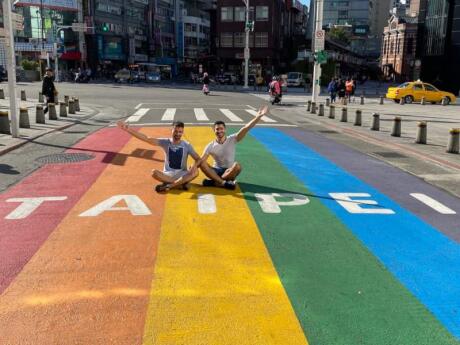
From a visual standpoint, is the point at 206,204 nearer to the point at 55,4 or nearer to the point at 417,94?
the point at 417,94

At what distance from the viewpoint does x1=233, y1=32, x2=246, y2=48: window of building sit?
77.0m

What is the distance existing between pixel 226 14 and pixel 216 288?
76.7 m

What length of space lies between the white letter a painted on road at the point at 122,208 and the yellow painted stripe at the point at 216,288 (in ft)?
1.41

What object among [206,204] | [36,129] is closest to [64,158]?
[206,204]

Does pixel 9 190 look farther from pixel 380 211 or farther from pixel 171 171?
pixel 380 211

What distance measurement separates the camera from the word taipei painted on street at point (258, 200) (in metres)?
7.41

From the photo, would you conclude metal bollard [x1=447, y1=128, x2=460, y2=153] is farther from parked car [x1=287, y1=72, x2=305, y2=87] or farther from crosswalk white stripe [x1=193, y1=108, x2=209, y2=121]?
parked car [x1=287, y1=72, x2=305, y2=87]

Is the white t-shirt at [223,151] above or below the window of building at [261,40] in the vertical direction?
below

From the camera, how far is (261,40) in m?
A: 76.2

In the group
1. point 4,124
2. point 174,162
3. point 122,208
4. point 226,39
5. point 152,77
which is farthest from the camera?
point 226,39

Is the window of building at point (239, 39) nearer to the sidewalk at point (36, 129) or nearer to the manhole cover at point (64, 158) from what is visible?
the sidewalk at point (36, 129)

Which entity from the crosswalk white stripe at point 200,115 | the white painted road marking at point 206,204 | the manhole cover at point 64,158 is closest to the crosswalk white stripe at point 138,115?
the crosswalk white stripe at point 200,115

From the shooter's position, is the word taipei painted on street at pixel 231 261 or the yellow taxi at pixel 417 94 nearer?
the word taipei painted on street at pixel 231 261

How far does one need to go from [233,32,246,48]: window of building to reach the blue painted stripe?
69883mm
